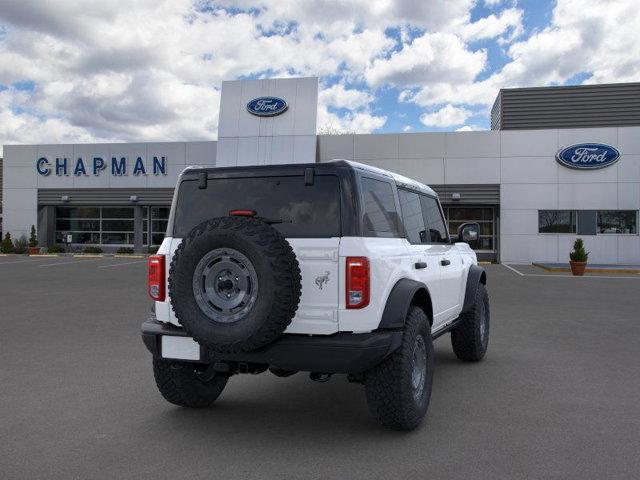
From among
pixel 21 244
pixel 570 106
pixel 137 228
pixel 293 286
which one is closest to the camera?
pixel 293 286

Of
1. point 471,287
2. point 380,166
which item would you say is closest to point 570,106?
point 380,166

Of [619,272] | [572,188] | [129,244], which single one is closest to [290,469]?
[619,272]

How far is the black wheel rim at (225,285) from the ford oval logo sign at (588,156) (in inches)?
1011

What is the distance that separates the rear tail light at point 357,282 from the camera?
3910 millimetres

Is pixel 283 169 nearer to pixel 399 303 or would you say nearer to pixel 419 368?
pixel 399 303

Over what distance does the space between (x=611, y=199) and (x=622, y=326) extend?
63.1 ft

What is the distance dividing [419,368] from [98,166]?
3112 cm

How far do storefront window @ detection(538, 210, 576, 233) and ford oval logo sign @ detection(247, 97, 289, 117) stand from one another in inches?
525

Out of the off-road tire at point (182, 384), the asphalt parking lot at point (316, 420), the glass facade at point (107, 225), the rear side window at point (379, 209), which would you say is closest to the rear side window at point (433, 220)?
the rear side window at point (379, 209)

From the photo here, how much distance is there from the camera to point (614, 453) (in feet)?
12.9

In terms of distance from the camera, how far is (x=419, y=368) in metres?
4.57

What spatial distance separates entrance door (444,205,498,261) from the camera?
95.3ft

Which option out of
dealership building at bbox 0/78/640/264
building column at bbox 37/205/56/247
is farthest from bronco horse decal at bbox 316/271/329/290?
building column at bbox 37/205/56/247

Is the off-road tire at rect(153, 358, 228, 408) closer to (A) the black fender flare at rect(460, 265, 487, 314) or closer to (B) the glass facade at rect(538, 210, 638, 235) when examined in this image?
(A) the black fender flare at rect(460, 265, 487, 314)
